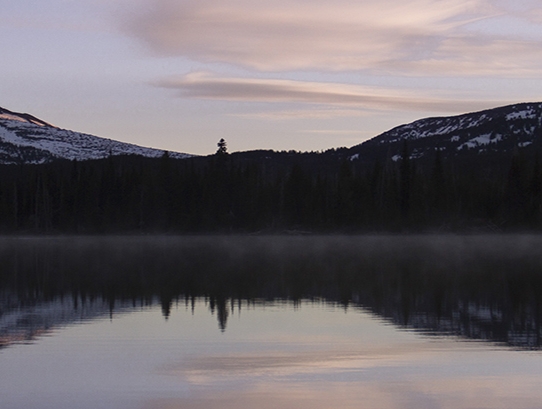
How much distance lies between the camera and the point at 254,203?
4788 inches

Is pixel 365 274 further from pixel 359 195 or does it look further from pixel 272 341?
pixel 359 195

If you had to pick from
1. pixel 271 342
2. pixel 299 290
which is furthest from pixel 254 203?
pixel 271 342

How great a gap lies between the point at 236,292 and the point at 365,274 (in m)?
9.50

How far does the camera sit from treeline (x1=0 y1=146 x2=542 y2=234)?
11762 centimetres

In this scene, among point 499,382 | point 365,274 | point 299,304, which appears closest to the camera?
point 499,382

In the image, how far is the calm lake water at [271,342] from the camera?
1309cm

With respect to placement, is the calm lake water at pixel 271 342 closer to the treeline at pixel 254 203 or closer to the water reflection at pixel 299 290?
the water reflection at pixel 299 290

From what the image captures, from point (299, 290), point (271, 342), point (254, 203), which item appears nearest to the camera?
point (271, 342)

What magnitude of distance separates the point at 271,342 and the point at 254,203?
10351cm

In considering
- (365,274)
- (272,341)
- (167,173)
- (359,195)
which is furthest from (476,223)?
(272,341)

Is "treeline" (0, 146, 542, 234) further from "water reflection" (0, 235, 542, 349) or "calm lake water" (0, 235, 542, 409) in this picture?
"calm lake water" (0, 235, 542, 409)

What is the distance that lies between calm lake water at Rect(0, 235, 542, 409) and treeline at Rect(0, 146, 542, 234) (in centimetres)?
8404

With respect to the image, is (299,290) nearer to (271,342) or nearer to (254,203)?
(271,342)

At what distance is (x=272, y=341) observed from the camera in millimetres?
18312
